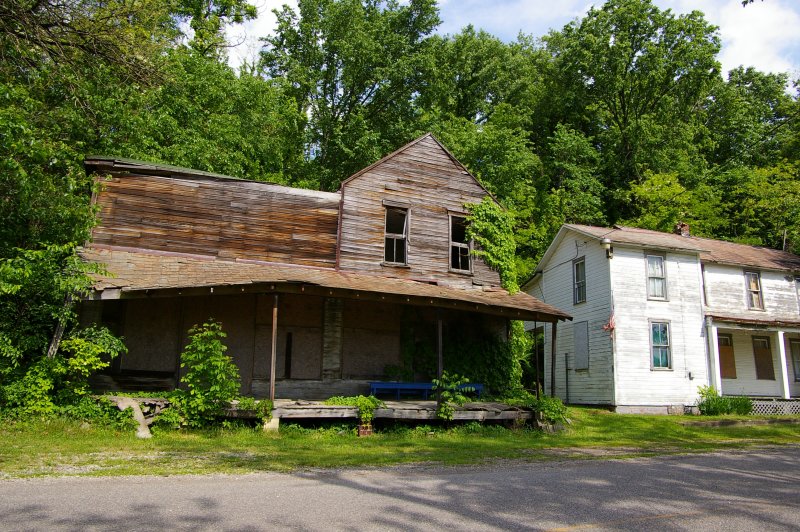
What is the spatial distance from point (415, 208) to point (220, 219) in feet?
19.1

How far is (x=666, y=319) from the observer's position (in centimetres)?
2195

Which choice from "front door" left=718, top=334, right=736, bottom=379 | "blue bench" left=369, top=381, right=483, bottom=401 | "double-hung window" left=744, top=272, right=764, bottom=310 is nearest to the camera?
"blue bench" left=369, top=381, right=483, bottom=401

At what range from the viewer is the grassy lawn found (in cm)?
877

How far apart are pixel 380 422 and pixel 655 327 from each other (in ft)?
40.7

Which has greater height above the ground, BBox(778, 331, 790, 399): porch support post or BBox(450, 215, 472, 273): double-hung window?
BBox(450, 215, 472, 273): double-hung window

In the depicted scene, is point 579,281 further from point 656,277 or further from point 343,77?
point 343,77

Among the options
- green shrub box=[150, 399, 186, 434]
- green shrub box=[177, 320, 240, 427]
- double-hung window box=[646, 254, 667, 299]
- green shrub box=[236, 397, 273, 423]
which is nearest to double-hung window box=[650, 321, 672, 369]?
double-hung window box=[646, 254, 667, 299]

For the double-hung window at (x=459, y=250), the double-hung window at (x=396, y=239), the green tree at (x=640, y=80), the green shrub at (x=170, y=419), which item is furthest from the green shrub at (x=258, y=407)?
the green tree at (x=640, y=80)

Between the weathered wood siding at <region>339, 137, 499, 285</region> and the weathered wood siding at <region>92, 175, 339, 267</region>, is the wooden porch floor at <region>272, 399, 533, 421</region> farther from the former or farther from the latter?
the weathered wood siding at <region>92, 175, 339, 267</region>

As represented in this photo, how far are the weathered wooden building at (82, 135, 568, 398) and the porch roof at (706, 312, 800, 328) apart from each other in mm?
9518

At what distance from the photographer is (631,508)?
6.43 meters

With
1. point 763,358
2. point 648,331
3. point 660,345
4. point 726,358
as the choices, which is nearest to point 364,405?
point 648,331

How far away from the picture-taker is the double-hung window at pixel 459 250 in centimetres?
1882

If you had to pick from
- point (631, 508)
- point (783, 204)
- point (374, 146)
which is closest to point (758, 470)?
point (631, 508)
